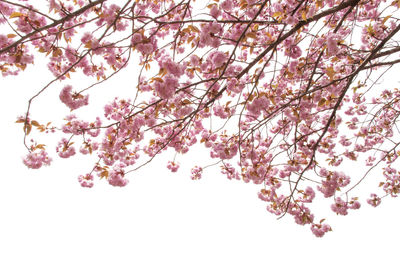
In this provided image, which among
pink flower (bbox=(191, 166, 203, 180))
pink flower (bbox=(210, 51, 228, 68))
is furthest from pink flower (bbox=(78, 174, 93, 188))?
pink flower (bbox=(210, 51, 228, 68))

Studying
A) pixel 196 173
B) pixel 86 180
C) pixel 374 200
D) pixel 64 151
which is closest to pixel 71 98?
pixel 64 151

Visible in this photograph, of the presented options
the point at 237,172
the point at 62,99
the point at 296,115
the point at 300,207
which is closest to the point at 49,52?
the point at 62,99

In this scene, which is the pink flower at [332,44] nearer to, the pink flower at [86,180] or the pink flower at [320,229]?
the pink flower at [320,229]

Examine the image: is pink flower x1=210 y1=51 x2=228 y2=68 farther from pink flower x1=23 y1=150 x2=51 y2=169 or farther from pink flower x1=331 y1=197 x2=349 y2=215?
pink flower x1=331 y1=197 x2=349 y2=215

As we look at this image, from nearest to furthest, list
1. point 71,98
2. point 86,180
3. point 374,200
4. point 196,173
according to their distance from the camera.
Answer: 1. point 71,98
2. point 86,180
3. point 196,173
4. point 374,200

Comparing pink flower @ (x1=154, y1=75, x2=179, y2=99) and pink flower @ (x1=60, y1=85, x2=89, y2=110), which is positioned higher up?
pink flower @ (x1=60, y1=85, x2=89, y2=110)

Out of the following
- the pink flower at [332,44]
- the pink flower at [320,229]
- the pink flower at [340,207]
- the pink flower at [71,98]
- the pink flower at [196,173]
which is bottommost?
the pink flower at [320,229]

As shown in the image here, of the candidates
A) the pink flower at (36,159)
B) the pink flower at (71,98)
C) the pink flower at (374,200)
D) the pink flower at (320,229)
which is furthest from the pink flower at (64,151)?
the pink flower at (374,200)

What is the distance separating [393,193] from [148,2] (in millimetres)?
5433

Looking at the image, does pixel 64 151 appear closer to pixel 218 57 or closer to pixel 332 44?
pixel 218 57

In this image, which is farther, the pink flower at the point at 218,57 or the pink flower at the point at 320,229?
the pink flower at the point at 320,229

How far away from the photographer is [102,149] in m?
3.29

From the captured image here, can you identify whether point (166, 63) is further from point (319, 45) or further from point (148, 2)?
point (319, 45)

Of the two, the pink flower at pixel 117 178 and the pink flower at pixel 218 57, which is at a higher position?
the pink flower at pixel 218 57
